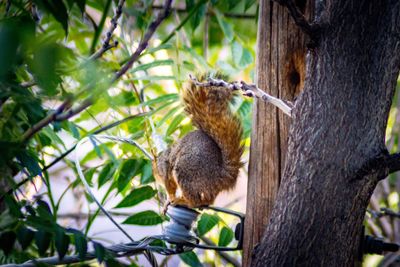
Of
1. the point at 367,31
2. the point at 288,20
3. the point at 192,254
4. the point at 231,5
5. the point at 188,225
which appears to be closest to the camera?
the point at 367,31

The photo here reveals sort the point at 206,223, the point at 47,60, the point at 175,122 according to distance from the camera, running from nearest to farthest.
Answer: the point at 47,60
the point at 206,223
the point at 175,122

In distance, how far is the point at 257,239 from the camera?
1.13m

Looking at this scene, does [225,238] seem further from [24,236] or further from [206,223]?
[24,236]

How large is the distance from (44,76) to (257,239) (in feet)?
2.45

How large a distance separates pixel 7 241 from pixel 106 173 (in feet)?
2.46

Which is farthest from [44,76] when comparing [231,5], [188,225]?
[231,5]

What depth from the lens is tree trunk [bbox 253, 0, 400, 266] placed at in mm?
955

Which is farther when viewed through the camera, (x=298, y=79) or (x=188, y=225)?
(x=188, y=225)

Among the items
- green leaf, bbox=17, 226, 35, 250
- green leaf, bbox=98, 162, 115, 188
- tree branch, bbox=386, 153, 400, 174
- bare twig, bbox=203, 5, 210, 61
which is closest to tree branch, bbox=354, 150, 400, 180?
tree branch, bbox=386, 153, 400, 174

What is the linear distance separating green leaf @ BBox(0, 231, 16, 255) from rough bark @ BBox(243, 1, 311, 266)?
52 cm

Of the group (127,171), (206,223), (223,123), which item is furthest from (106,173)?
(223,123)

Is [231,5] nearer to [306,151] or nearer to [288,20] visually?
[288,20]

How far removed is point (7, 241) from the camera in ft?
2.65

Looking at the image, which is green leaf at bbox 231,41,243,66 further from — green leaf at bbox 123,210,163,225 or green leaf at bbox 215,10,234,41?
green leaf at bbox 123,210,163,225
